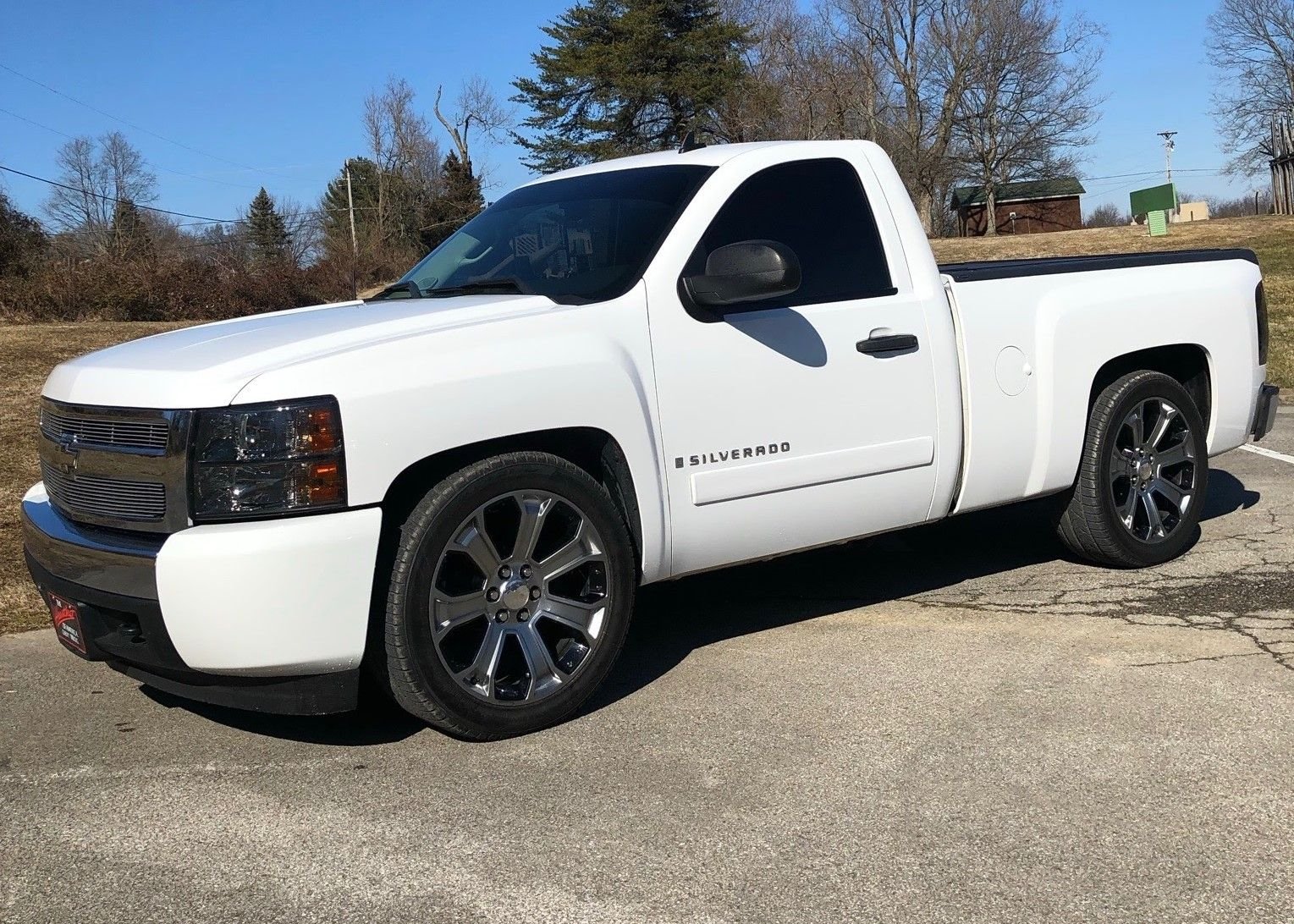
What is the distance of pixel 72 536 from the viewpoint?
4.00 m

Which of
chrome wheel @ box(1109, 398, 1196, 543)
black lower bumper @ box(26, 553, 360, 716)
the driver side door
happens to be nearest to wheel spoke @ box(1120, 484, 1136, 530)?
chrome wheel @ box(1109, 398, 1196, 543)

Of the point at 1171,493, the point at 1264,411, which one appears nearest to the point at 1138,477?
the point at 1171,493

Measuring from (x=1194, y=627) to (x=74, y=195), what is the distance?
74.7 m

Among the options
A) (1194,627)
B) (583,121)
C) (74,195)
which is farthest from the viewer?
(74,195)

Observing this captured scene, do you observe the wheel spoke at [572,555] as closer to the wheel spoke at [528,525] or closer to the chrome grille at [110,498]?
the wheel spoke at [528,525]

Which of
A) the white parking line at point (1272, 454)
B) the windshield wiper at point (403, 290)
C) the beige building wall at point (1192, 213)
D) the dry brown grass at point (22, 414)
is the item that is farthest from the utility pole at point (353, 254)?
the beige building wall at point (1192, 213)

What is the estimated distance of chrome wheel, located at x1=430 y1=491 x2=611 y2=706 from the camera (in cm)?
399

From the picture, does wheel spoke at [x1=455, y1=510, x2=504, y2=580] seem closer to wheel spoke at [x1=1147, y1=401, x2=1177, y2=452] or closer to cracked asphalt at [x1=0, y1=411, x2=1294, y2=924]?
cracked asphalt at [x1=0, y1=411, x2=1294, y2=924]

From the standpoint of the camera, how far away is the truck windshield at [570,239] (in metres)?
4.62

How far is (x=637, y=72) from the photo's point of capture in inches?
1903

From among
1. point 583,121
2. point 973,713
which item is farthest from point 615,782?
point 583,121

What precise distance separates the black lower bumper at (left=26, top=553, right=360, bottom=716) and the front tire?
0.63 feet

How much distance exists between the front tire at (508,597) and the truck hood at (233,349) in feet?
1.76

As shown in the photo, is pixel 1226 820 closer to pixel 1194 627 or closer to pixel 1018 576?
pixel 1194 627
